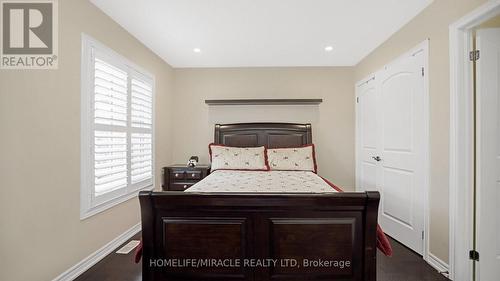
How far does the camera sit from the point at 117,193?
2668mm

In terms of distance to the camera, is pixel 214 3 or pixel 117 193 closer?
pixel 214 3

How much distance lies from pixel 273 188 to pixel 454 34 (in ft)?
6.75

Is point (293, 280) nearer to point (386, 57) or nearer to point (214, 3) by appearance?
point (214, 3)

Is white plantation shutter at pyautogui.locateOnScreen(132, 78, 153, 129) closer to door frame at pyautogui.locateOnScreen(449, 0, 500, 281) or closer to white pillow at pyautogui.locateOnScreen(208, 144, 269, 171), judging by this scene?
white pillow at pyautogui.locateOnScreen(208, 144, 269, 171)

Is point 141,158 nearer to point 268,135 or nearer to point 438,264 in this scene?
point 268,135

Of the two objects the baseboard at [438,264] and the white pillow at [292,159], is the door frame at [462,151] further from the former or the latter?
the white pillow at [292,159]

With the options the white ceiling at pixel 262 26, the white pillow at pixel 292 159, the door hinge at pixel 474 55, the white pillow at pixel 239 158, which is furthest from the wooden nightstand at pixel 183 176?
the door hinge at pixel 474 55

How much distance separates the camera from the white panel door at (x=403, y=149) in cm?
243

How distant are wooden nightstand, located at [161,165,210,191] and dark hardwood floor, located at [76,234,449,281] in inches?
53.5

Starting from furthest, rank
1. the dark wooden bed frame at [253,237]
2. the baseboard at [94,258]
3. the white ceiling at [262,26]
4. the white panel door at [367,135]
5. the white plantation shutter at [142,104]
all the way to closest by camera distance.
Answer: the white panel door at [367,135] → the white plantation shutter at [142,104] → the white ceiling at [262,26] → the baseboard at [94,258] → the dark wooden bed frame at [253,237]

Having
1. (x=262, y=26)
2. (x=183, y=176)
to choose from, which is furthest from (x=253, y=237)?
(x=183, y=176)

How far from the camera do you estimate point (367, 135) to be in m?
3.58

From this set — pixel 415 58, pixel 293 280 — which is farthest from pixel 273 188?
pixel 415 58

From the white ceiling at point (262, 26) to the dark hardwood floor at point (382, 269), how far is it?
2.54 meters
